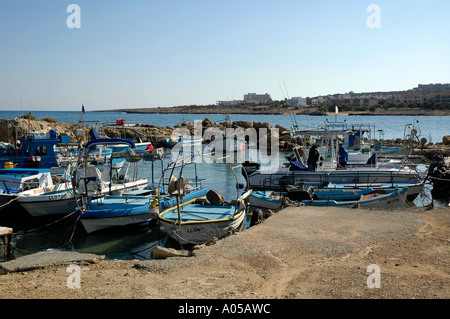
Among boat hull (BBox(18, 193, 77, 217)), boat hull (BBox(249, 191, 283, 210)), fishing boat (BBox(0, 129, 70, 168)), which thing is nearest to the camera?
boat hull (BBox(18, 193, 77, 217))

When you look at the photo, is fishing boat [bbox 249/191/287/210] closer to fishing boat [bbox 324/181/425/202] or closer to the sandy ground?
fishing boat [bbox 324/181/425/202]

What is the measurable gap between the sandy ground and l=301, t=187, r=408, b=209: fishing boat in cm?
455

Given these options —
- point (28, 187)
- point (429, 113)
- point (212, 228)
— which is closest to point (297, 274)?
point (212, 228)

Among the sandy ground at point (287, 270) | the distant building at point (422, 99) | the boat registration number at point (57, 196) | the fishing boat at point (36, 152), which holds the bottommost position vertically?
the sandy ground at point (287, 270)

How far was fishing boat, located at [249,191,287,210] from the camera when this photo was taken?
19.0m

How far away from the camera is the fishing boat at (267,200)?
19.0 m

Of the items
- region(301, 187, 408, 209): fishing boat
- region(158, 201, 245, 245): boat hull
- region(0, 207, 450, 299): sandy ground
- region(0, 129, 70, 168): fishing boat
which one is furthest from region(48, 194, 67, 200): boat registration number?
region(301, 187, 408, 209): fishing boat

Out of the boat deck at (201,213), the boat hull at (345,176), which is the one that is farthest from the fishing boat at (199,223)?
the boat hull at (345,176)

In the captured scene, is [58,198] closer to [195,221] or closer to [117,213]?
[117,213]

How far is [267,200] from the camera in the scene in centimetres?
1928

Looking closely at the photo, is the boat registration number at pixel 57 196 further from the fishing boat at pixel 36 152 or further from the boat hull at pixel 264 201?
the boat hull at pixel 264 201

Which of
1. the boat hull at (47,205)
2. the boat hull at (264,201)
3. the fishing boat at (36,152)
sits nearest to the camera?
the boat hull at (47,205)

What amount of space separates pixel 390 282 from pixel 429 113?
16341cm

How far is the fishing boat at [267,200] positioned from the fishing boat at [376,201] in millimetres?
1461
